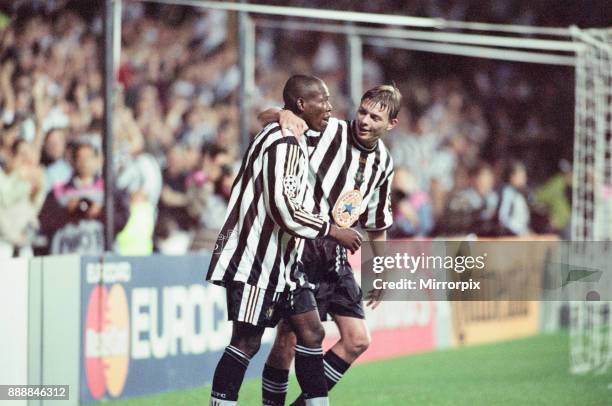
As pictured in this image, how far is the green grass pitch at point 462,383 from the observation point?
9.52 meters

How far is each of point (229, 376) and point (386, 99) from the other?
5.95 ft

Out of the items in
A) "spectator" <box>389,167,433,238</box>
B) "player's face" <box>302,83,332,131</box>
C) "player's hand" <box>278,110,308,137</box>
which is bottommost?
"spectator" <box>389,167,433,238</box>

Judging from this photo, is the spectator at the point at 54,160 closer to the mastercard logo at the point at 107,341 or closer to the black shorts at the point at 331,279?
the mastercard logo at the point at 107,341

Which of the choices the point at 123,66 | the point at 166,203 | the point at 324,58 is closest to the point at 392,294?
the point at 166,203

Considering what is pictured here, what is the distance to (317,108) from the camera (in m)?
6.88

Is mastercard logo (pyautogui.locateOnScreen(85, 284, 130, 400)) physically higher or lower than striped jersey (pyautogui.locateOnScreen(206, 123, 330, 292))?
lower

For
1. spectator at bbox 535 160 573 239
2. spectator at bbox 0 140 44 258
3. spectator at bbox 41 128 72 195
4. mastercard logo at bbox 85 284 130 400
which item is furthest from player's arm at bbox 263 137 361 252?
spectator at bbox 535 160 573 239

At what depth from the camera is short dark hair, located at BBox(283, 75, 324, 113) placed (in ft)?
22.6

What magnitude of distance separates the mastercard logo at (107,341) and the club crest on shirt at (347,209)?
99.4 inches

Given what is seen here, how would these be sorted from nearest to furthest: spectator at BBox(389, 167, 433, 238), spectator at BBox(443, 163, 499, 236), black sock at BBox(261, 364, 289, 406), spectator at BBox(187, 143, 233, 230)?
1. black sock at BBox(261, 364, 289, 406)
2. spectator at BBox(187, 143, 233, 230)
3. spectator at BBox(389, 167, 433, 238)
4. spectator at BBox(443, 163, 499, 236)

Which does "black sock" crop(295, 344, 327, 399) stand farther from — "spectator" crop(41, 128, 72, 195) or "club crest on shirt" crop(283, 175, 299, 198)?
"spectator" crop(41, 128, 72, 195)

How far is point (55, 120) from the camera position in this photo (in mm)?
11812

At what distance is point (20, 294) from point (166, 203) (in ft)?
14.3

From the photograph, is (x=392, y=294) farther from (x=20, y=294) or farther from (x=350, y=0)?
(x=350, y=0)
